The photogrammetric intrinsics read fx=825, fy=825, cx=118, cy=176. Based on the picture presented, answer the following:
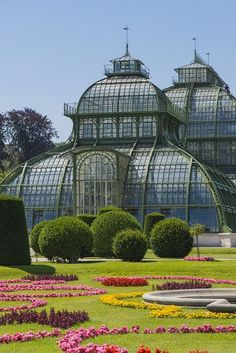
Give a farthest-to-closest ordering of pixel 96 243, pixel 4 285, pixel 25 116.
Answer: pixel 25 116
pixel 96 243
pixel 4 285

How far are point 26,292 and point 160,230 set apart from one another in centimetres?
2140

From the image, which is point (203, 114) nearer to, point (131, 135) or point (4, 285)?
point (131, 135)

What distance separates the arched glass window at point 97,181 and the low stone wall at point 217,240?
907cm

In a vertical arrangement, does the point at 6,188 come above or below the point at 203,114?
below

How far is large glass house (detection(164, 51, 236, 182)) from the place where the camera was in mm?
89562

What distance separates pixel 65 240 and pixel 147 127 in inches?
1427

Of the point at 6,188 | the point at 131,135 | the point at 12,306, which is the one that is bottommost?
the point at 12,306

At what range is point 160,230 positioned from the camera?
161ft

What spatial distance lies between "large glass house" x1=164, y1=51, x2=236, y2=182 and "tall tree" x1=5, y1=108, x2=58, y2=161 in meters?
18.6

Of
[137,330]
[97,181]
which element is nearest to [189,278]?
[137,330]

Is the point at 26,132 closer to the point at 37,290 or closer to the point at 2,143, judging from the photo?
the point at 2,143

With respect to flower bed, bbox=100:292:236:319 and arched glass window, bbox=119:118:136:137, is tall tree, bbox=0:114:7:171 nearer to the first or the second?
arched glass window, bbox=119:118:136:137

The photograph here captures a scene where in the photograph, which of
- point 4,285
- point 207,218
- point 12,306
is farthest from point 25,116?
point 12,306

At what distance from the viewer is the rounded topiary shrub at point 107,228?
48.7m
